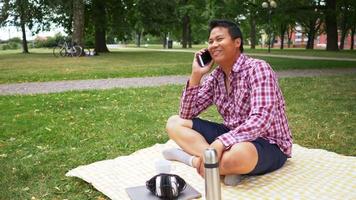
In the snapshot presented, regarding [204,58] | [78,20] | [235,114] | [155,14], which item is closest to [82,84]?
[204,58]

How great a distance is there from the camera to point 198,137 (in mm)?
4523

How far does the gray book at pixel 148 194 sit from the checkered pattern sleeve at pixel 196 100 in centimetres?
87

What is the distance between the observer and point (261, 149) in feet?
13.0

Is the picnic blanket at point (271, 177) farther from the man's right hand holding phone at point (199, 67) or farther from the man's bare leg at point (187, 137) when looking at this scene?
the man's right hand holding phone at point (199, 67)

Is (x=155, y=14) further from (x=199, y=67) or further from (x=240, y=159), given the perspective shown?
(x=240, y=159)

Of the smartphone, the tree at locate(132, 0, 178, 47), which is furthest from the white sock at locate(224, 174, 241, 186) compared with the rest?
the tree at locate(132, 0, 178, 47)

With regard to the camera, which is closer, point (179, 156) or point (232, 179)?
point (232, 179)

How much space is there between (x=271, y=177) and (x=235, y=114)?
73 cm

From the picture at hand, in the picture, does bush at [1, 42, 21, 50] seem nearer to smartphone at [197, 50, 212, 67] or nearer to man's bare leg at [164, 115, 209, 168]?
man's bare leg at [164, 115, 209, 168]

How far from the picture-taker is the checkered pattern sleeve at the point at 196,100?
4.56 m

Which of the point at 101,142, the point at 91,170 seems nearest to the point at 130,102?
the point at 101,142

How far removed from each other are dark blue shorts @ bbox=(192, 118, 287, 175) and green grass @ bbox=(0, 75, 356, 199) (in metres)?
1.26

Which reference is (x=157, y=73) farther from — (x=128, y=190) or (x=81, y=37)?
(x=81, y=37)

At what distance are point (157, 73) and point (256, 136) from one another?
12.6 meters
